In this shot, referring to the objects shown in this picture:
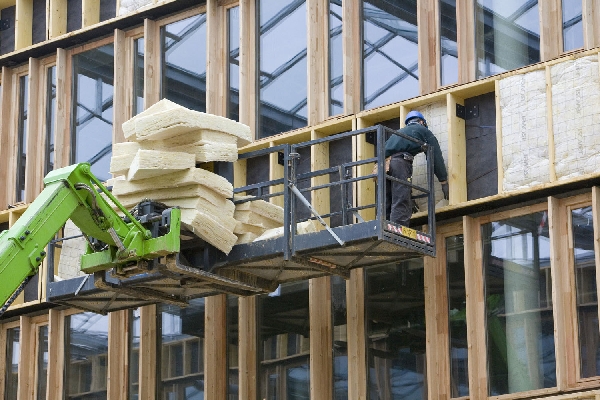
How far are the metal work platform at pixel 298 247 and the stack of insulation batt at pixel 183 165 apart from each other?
45cm

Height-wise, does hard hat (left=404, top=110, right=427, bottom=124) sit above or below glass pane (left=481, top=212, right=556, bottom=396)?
above

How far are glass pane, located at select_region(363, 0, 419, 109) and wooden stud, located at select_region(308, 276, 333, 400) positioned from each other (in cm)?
307

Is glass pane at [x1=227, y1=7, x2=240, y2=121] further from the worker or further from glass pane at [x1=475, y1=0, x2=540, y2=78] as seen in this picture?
glass pane at [x1=475, y1=0, x2=540, y2=78]

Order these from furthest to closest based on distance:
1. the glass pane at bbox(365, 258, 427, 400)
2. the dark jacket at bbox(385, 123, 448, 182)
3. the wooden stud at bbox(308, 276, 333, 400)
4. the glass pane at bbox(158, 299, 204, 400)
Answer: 1. the glass pane at bbox(158, 299, 204, 400)
2. the wooden stud at bbox(308, 276, 333, 400)
3. the glass pane at bbox(365, 258, 427, 400)
4. the dark jacket at bbox(385, 123, 448, 182)

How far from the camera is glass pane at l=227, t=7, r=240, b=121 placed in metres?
25.3

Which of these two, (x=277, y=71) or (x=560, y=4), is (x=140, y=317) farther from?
(x=560, y=4)

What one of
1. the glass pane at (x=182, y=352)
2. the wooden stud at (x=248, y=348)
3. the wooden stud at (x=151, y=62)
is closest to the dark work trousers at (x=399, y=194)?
the wooden stud at (x=248, y=348)

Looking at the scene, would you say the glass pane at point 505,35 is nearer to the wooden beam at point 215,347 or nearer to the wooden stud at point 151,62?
the wooden beam at point 215,347

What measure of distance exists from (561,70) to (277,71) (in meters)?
5.83

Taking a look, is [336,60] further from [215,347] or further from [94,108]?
[94,108]

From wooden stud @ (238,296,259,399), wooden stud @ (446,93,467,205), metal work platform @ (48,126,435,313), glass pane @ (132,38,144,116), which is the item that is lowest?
wooden stud @ (238,296,259,399)

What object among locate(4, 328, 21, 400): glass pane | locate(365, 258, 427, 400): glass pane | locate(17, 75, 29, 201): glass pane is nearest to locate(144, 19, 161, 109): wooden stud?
locate(17, 75, 29, 201): glass pane

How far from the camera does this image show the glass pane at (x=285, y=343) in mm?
22969

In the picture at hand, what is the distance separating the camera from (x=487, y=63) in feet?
72.7
